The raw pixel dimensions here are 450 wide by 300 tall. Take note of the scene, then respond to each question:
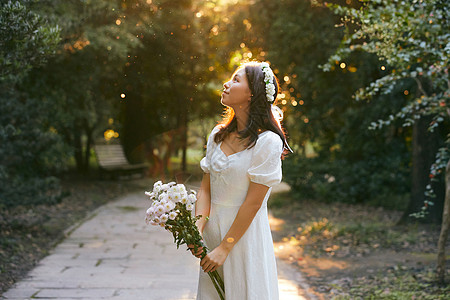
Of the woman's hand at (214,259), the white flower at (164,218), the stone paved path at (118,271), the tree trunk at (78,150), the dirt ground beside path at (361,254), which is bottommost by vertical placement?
the dirt ground beside path at (361,254)

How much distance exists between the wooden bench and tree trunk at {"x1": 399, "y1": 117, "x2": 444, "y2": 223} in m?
9.59

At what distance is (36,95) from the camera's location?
10586 millimetres

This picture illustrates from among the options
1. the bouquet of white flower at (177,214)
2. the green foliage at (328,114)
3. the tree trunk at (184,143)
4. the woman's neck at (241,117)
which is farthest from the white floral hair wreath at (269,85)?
the tree trunk at (184,143)

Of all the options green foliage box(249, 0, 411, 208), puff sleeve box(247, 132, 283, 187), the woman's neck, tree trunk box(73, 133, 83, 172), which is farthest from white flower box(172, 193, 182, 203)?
tree trunk box(73, 133, 83, 172)

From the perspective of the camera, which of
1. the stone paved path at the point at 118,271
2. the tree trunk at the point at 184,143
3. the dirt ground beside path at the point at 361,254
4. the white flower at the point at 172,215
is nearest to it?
the white flower at the point at 172,215

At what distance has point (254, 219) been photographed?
2.44m

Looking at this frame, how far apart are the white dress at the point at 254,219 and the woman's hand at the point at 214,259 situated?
0.28 ft

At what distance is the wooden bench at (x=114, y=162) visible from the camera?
14969 millimetres

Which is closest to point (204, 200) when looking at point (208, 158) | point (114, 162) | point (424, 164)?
point (208, 158)

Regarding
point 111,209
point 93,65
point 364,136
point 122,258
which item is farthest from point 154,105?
point 122,258

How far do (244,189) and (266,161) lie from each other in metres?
0.19

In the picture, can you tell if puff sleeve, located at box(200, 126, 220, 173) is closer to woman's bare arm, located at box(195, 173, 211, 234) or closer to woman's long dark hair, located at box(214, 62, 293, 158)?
woman's bare arm, located at box(195, 173, 211, 234)

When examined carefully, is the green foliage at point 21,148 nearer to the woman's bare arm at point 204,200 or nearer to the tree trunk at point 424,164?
the woman's bare arm at point 204,200

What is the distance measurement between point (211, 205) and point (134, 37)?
24.1 feet
